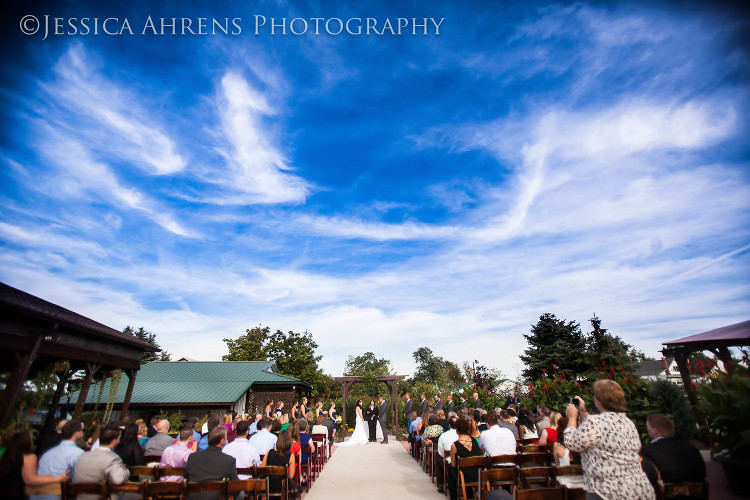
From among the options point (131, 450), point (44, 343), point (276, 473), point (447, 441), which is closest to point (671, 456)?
point (447, 441)

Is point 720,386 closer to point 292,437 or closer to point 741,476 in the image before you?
point 741,476

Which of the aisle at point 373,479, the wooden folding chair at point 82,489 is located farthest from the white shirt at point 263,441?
the wooden folding chair at point 82,489

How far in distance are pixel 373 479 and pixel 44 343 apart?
8245mm

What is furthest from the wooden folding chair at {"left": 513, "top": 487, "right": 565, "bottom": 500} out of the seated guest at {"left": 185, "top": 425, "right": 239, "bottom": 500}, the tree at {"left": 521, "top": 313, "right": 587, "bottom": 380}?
the tree at {"left": 521, "top": 313, "right": 587, "bottom": 380}

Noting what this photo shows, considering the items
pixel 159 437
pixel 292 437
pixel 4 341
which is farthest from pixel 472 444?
pixel 4 341

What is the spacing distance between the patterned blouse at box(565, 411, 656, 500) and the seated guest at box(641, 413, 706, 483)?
0.56m

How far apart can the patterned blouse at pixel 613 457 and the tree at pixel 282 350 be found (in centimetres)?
4201

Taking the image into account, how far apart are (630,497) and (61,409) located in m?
15.4

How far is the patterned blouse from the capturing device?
9.13ft

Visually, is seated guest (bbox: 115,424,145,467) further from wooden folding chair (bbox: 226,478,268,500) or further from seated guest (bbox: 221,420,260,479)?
wooden folding chair (bbox: 226,478,268,500)

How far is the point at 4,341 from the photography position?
6.93 meters

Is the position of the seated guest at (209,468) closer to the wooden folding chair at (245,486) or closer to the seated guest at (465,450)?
the wooden folding chair at (245,486)

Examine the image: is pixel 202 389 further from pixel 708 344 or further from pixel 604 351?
pixel 708 344

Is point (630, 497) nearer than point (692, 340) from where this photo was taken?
Yes
